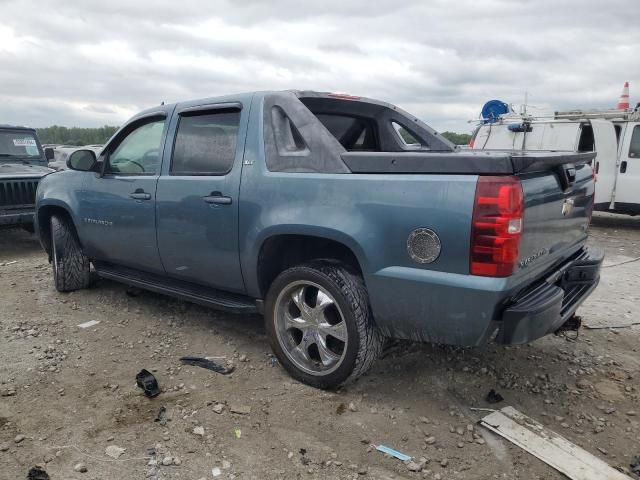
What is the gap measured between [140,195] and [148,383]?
1.50 metres

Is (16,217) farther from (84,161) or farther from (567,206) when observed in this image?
(567,206)

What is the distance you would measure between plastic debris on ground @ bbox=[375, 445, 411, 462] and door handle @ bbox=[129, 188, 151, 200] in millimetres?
2457

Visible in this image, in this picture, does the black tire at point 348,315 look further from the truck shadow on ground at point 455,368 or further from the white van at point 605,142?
the white van at point 605,142

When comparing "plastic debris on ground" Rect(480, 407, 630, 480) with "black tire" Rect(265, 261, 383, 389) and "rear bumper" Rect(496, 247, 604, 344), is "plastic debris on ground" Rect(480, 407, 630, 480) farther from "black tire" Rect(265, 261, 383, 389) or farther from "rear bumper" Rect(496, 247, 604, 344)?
"black tire" Rect(265, 261, 383, 389)

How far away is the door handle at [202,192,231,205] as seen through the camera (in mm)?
3361

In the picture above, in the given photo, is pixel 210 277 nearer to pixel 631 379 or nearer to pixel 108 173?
pixel 108 173

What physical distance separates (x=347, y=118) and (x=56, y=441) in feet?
9.65

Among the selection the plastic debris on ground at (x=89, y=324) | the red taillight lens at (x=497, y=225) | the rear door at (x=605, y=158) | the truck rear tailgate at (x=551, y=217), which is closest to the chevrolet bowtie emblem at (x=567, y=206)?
Answer: the truck rear tailgate at (x=551, y=217)

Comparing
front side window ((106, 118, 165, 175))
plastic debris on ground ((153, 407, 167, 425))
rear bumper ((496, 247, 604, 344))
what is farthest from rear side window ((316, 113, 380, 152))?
plastic debris on ground ((153, 407, 167, 425))

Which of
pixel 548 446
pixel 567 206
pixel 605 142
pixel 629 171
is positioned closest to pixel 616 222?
pixel 629 171

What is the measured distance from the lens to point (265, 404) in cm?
302

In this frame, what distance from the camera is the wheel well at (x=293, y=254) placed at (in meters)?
3.11

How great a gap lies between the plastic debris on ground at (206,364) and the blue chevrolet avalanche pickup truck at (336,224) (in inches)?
15.4

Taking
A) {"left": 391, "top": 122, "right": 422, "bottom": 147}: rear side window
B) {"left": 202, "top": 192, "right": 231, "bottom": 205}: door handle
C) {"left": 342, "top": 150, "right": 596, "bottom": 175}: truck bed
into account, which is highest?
{"left": 391, "top": 122, "right": 422, "bottom": 147}: rear side window
